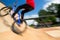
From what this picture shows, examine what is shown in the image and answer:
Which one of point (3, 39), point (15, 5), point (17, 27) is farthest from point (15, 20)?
point (3, 39)

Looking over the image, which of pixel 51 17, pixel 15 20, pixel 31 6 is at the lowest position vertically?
pixel 51 17

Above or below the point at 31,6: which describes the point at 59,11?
below

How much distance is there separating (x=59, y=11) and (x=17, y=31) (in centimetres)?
1806

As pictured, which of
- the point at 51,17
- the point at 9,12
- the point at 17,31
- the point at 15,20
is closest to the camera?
the point at 17,31

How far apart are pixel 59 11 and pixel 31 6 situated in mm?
18054

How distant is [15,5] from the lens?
25.4 feet

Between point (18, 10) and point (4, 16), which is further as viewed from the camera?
point (4, 16)

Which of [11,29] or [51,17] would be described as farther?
[51,17]

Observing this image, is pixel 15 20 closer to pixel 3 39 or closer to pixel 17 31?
pixel 17 31

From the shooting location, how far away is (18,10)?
7973 millimetres

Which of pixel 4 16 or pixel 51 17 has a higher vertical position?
pixel 4 16

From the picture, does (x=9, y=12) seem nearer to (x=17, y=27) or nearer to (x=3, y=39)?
(x=17, y=27)

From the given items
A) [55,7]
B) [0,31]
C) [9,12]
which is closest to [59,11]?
[55,7]

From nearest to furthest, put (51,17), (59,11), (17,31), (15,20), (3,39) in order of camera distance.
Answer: (3,39)
(17,31)
(15,20)
(51,17)
(59,11)
